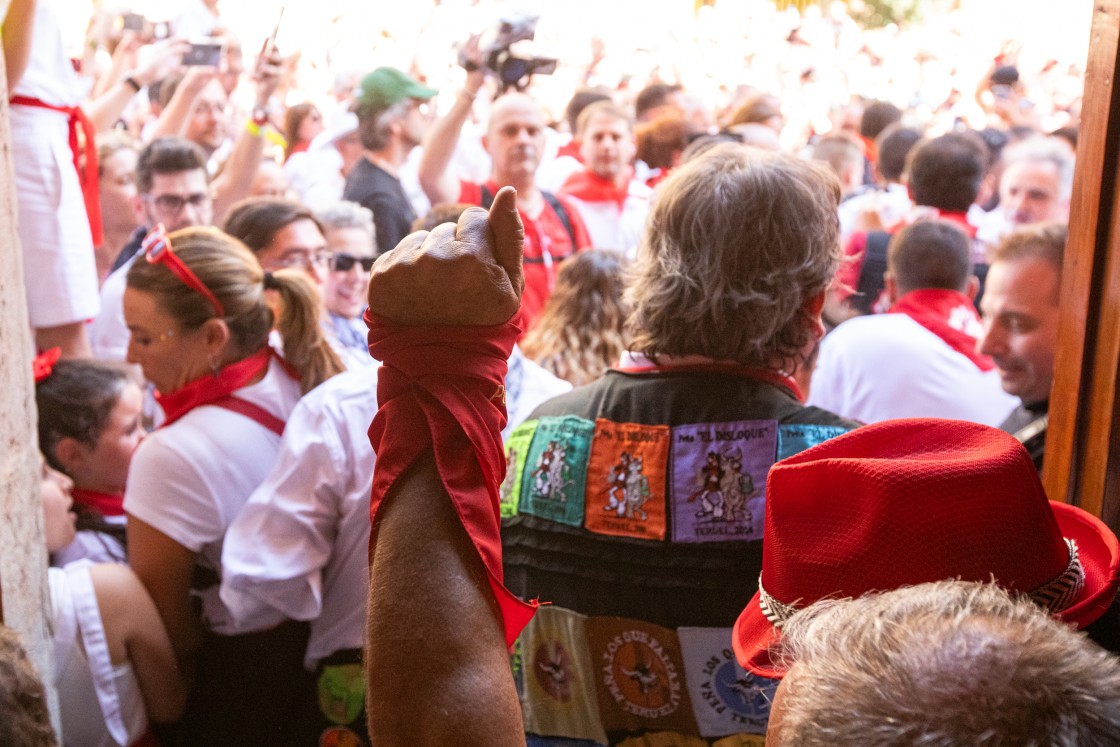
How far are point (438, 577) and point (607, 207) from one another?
3.94 meters

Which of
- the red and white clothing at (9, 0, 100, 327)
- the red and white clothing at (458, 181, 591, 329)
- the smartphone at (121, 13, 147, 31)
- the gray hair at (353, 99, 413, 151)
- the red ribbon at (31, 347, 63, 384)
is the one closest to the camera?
the red ribbon at (31, 347, 63, 384)

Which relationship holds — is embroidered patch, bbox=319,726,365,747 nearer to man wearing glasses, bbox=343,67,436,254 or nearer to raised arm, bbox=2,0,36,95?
raised arm, bbox=2,0,36,95

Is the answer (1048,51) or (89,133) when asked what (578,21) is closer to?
(1048,51)

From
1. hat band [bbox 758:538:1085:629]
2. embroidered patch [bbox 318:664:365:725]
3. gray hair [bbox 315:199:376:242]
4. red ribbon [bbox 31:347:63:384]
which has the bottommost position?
embroidered patch [bbox 318:664:365:725]

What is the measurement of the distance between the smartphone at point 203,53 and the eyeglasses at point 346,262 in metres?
1.76

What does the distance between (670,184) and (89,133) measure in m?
2.50

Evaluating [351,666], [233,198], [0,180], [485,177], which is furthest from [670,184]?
[485,177]

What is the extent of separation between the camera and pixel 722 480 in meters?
1.50

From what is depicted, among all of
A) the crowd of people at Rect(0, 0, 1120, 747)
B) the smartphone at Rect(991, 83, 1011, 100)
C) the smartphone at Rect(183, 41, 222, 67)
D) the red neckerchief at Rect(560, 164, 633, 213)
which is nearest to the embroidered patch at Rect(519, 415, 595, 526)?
the crowd of people at Rect(0, 0, 1120, 747)

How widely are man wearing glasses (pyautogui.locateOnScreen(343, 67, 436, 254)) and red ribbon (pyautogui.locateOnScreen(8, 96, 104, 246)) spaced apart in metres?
1.01

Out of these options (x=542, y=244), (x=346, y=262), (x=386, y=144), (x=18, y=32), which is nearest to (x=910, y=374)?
(x=542, y=244)

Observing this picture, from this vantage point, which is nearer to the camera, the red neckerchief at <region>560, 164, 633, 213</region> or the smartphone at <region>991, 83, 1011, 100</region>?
the red neckerchief at <region>560, 164, 633, 213</region>

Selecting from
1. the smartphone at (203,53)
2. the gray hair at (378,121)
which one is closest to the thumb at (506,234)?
the gray hair at (378,121)

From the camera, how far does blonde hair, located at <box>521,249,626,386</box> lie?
2793 mm
